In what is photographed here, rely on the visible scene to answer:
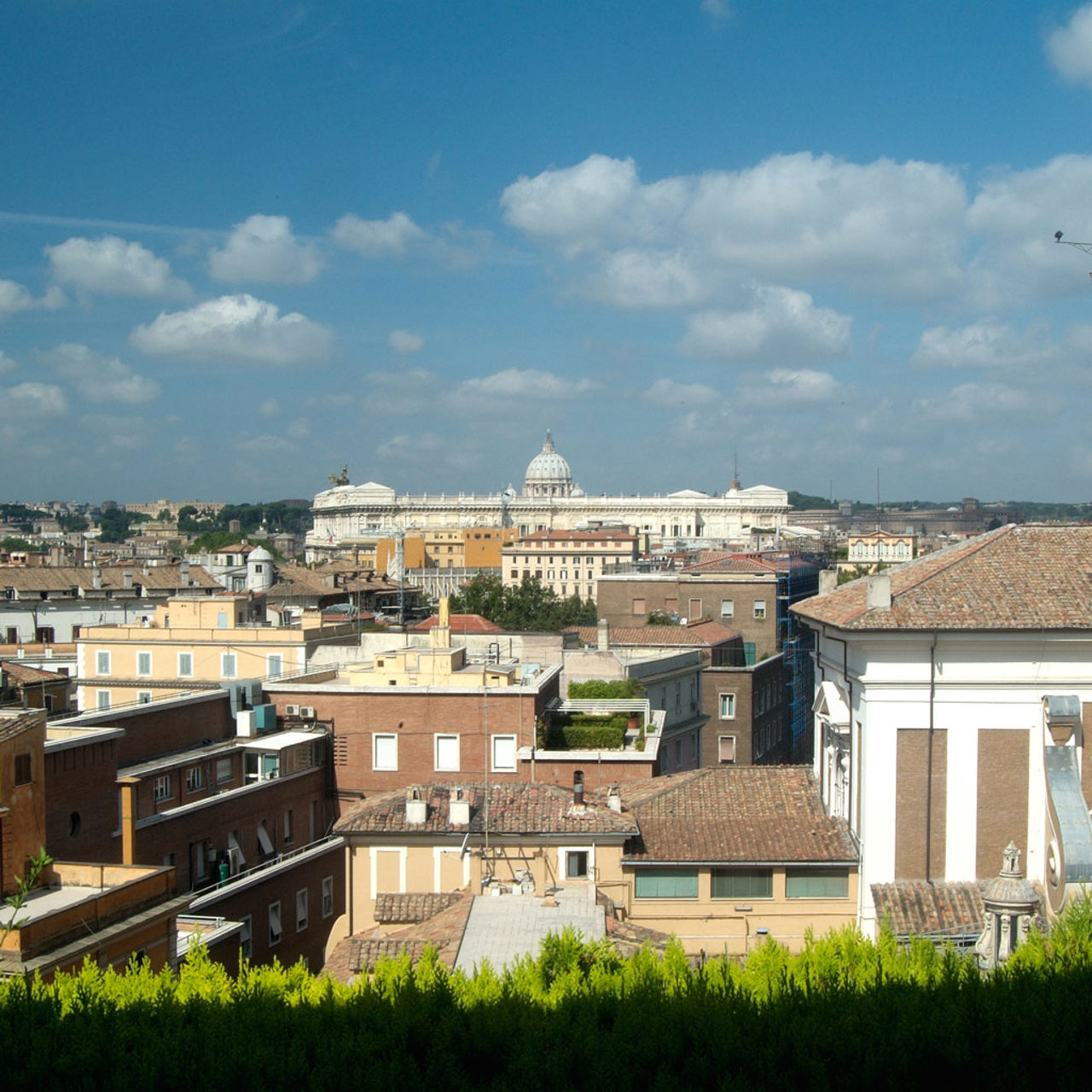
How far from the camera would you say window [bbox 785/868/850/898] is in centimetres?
1499

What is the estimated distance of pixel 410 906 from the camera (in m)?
14.3

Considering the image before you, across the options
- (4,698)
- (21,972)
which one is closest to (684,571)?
(4,698)

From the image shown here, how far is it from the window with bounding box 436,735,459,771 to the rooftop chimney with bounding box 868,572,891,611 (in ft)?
24.5

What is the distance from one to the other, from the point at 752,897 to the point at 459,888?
3.18 m

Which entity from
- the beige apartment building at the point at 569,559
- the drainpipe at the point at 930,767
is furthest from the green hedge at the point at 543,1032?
the beige apartment building at the point at 569,559

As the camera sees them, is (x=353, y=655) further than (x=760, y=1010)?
Yes

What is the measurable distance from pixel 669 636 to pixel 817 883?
59.3 feet

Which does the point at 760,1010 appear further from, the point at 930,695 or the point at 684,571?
the point at 684,571

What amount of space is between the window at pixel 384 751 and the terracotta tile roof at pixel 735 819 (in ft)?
13.0

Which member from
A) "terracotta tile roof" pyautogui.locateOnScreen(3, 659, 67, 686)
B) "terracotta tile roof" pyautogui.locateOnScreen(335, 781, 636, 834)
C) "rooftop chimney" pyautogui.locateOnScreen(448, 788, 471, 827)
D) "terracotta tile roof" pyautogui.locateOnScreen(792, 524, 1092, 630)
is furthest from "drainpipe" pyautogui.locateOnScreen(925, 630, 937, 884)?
"terracotta tile roof" pyautogui.locateOnScreen(3, 659, 67, 686)

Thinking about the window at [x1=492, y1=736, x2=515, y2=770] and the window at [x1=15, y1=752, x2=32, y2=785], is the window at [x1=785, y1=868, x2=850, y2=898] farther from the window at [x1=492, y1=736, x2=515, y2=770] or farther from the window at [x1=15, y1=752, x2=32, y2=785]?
the window at [x1=15, y1=752, x2=32, y2=785]

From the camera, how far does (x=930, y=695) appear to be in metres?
14.5

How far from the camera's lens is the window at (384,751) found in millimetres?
20078

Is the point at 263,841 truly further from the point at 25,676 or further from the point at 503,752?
the point at 25,676
